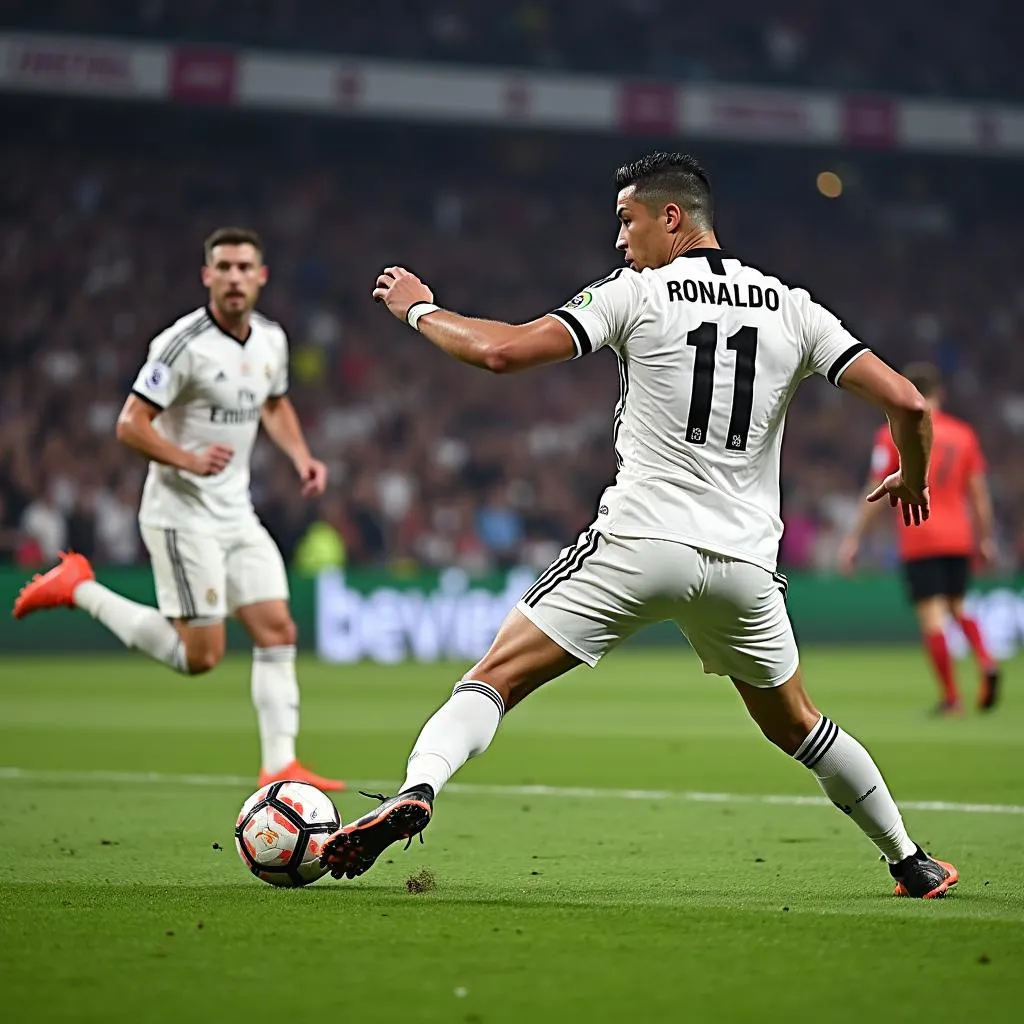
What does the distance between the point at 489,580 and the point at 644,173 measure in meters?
16.0

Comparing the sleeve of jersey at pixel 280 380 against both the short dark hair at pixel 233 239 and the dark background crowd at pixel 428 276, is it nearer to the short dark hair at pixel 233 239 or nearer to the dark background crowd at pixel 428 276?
the short dark hair at pixel 233 239

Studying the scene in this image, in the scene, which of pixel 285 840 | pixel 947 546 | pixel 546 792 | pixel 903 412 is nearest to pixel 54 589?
pixel 546 792

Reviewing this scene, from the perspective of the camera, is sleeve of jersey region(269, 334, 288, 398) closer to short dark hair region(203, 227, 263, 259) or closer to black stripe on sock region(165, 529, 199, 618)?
short dark hair region(203, 227, 263, 259)

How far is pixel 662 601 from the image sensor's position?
524cm

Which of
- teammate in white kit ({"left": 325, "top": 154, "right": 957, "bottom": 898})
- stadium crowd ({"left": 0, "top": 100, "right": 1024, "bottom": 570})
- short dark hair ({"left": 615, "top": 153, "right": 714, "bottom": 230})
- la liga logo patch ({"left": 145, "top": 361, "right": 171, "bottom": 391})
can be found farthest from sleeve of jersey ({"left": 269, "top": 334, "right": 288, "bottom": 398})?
stadium crowd ({"left": 0, "top": 100, "right": 1024, "bottom": 570})

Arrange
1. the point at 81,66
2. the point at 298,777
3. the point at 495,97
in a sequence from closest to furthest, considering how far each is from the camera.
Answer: the point at 298,777 < the point at 81,66 < the point at 495,97

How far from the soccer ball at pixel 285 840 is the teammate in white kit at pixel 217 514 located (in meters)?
2.57

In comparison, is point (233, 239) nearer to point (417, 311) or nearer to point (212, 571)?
point (212, 571)

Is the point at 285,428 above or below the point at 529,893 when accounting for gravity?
above

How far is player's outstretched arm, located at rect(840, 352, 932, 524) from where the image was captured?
204 inches

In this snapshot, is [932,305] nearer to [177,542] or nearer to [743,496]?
[177,542]

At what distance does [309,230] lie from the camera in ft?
97.4

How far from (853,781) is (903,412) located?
1.16 meters

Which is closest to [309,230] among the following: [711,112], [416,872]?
[711,112]
